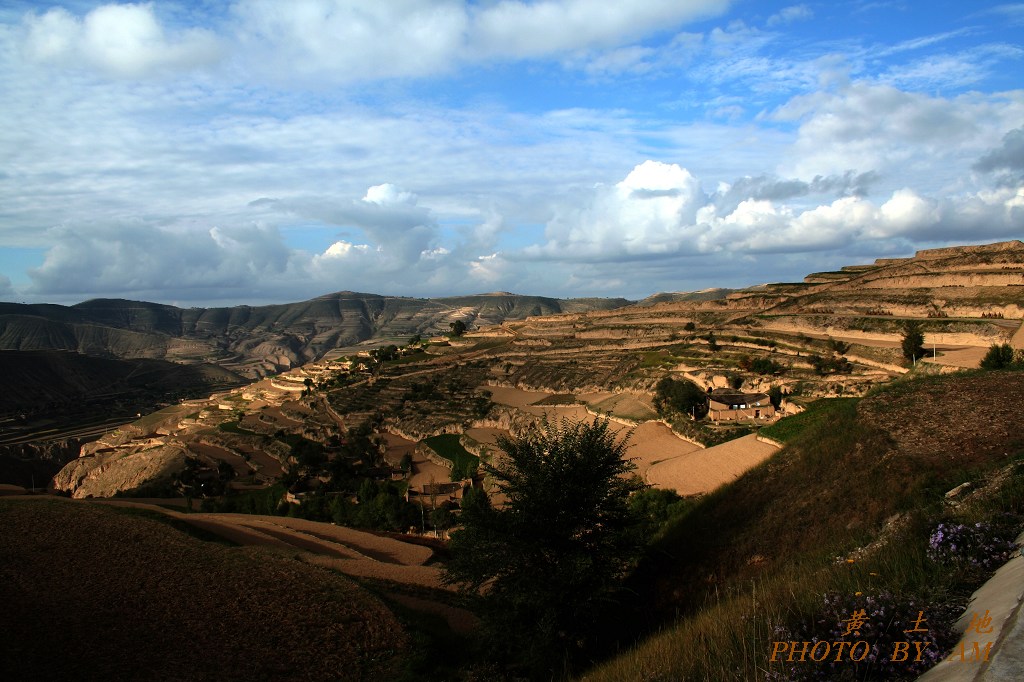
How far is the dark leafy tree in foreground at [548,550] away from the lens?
11656mm

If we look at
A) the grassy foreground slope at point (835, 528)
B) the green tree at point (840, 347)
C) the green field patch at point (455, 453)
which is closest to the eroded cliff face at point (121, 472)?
the green field patch at point (455, 453)

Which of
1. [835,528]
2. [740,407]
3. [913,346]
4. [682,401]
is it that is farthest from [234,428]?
[835,528]

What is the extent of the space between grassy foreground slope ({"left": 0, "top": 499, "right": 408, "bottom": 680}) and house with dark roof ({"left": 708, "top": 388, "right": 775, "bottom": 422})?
1050 inches

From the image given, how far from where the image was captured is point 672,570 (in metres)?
14.0

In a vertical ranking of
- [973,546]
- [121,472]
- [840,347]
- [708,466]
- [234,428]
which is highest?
[973,546]

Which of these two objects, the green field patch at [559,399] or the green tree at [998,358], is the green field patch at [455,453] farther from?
the green tree at [998,358]

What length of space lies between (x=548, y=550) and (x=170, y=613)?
9.11 metres

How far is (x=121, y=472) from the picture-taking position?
59250mm

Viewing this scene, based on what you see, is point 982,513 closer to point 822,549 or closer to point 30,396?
point 822,549

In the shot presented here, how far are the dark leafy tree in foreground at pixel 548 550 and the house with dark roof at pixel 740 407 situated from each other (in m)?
24.0

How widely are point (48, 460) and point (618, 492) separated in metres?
88.4

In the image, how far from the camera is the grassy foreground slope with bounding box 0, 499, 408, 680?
472 inches

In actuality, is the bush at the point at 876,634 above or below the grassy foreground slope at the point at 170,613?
above

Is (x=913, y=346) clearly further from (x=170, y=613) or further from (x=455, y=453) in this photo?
(x=170, y=613)
